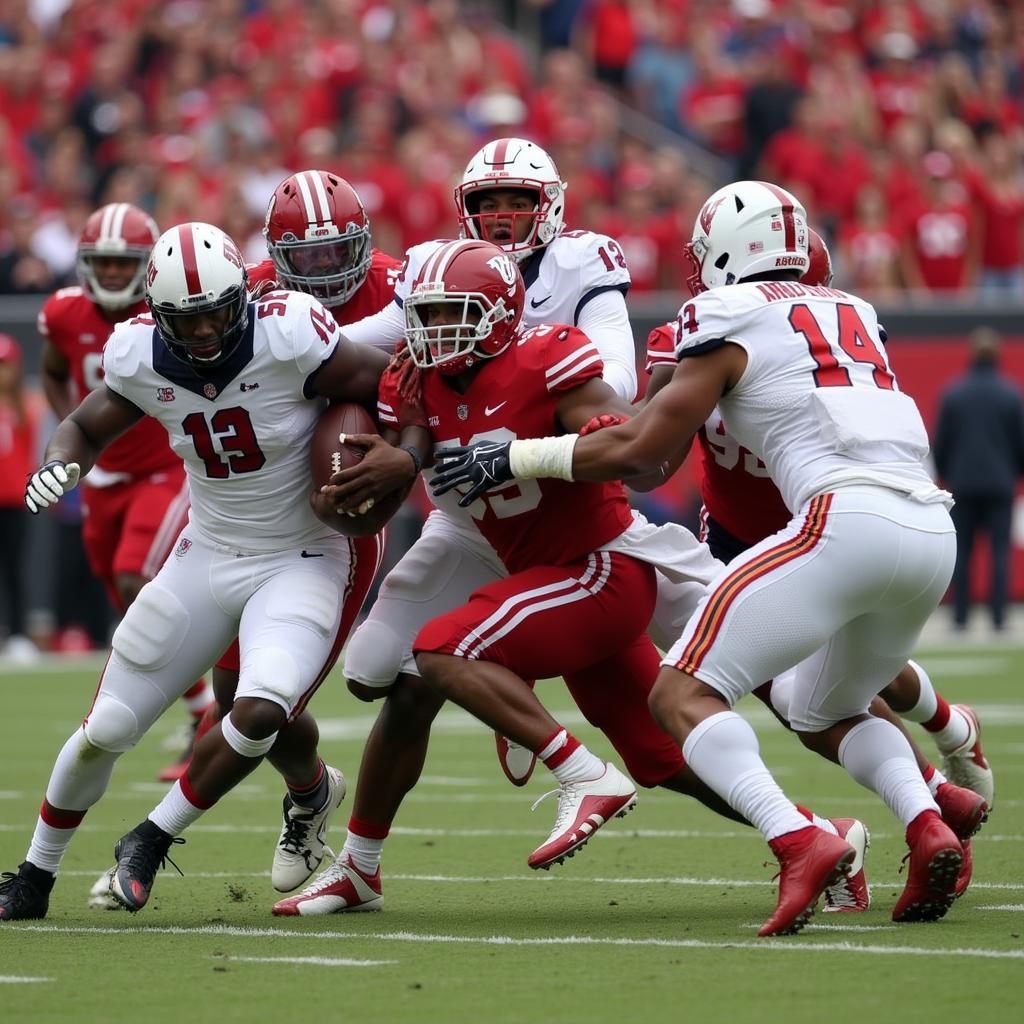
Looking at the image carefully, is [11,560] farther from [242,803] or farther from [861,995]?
[861,995]

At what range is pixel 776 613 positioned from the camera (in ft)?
15.5

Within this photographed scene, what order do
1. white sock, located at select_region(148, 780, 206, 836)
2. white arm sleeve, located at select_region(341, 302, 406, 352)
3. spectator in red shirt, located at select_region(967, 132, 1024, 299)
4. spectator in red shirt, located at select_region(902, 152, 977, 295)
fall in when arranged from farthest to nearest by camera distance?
spectator in red shirt, located at select_region(967, 132, 1024, 299)
spectator in red shirt, located at select_region(902, 152, 977, 295)
white arm sleeve, located at select_region(341, 302, 406, 352)
white sock, located at select_region(148, 780, 206, 836)

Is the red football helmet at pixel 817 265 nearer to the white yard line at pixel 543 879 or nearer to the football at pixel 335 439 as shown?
the football at pixel 335 439

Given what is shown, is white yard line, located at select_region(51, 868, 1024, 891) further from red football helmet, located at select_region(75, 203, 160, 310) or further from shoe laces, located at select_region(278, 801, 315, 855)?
red football helmet, located at select_region(75, 203, 160, 310)

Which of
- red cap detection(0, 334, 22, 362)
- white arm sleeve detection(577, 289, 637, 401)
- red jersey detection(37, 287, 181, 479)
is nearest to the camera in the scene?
white arm sleeve detection(577, 289, 637, 401)

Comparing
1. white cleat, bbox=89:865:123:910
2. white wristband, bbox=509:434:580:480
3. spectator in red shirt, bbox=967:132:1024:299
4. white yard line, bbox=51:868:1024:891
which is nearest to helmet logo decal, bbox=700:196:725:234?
white wristband, bbox=509:434:580:480

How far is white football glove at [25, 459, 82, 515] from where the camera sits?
520 centimetres

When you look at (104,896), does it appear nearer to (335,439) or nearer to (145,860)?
(145,860)

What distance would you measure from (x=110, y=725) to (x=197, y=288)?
1139mm

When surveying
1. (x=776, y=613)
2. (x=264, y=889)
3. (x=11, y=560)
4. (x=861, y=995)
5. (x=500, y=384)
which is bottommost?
(x=11, y=560)

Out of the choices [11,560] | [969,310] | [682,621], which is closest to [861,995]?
[682,621]

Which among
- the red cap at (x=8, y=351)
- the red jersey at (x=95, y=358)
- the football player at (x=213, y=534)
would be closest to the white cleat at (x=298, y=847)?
the football player at (x=213, y=534)

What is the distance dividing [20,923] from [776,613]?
2088 mm

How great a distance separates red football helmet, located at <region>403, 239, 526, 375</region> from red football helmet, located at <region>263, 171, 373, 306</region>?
2.32 feet
